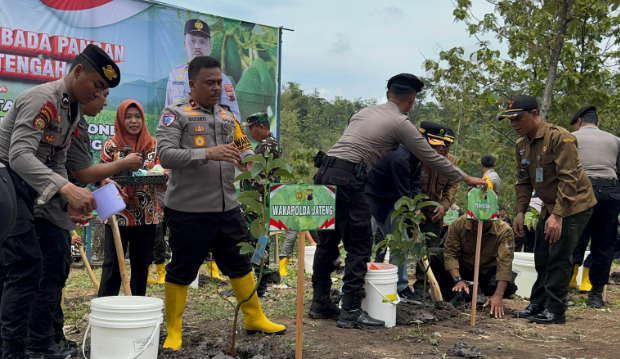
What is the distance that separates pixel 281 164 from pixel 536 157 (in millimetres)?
3167

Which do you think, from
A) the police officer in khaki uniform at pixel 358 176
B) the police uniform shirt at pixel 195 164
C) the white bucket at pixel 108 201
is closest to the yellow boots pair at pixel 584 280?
the police officer in khaki uniform at pixel 358 176

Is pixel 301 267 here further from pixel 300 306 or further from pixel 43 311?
pixel 43 311

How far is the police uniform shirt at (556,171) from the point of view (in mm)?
5020

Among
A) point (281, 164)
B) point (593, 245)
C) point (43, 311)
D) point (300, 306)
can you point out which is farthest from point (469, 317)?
point (43, 311)

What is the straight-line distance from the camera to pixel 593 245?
6.16 meters

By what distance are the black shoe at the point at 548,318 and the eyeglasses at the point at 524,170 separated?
4.27ft

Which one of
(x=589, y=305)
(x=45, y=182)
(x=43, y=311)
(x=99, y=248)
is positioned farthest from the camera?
(x=99, y=248)

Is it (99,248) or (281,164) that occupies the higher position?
(281,164)

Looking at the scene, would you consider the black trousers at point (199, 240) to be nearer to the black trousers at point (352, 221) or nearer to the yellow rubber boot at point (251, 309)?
the yellow rubber boot at point (251, 309)

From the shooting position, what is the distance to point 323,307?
4.88 m

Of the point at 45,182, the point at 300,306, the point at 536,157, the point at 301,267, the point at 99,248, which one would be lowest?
the point at 99,248

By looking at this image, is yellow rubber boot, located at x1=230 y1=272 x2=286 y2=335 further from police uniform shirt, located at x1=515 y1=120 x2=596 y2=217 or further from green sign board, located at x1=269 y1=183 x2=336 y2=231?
police uniform shirt, located at x1=515 y1=120 x2=596 y2=217

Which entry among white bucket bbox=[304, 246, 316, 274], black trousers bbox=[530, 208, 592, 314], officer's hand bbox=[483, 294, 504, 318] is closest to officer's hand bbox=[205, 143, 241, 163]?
officer's hand bbox=[483, 294, 504, 318]

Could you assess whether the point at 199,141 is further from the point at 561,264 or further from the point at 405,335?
the point at 561,264
